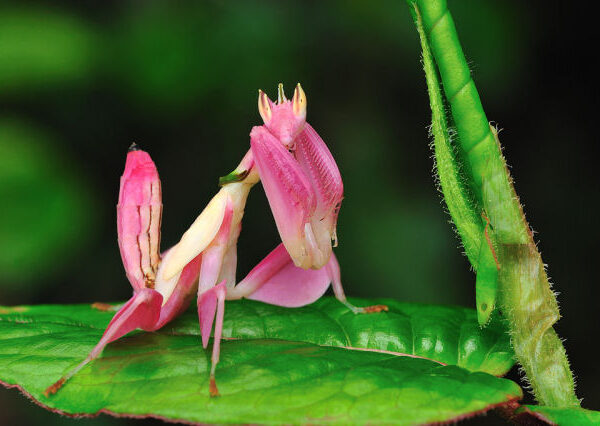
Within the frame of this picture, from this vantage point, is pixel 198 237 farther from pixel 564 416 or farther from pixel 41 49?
pixel 41 49

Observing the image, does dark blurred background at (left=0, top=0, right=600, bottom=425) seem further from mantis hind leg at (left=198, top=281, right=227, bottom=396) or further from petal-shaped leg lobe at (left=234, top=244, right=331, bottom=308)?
mantis hind leg at (left=198, top=281, right=227, bottom=396)

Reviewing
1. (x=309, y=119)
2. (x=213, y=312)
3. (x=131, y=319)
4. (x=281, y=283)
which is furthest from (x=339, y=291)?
(x=309, y=119)

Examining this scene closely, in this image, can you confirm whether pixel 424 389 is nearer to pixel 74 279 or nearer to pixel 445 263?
pixel 445 263

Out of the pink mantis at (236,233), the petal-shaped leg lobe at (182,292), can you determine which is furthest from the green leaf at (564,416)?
the petal-shaped leg lobe at (182,292)

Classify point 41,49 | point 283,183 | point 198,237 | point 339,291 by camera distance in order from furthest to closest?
point 41,49
point 339,291
point 198,237
point 283,183

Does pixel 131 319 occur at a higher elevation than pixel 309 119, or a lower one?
lower

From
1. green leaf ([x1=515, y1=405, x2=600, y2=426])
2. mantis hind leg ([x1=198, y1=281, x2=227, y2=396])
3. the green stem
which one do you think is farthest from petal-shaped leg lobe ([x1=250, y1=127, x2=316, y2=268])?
green leaf ([x1=515, y1=405, x2=600, y2=426])
